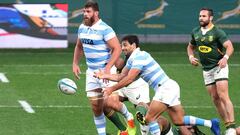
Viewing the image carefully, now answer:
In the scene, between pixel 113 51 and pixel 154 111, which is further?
pixel 113 51

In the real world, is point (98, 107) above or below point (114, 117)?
above

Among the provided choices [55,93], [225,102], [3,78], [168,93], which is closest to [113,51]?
[168,93]

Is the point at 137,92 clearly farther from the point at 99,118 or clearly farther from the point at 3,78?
the point at 3,78

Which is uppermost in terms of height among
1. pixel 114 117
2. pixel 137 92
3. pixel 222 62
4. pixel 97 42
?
pixel 97 42

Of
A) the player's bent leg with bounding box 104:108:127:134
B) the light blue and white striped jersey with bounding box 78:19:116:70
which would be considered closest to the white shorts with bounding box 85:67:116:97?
the light blue and white striped jersey with bounding box 78:19:116:70

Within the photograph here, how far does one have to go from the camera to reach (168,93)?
40.5 feet

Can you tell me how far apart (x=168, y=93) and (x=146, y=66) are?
563mm

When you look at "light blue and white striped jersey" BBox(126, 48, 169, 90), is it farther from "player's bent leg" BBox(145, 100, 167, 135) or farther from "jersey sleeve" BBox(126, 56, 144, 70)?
"player's bent leg" BBox(145, 100, 167, 135)

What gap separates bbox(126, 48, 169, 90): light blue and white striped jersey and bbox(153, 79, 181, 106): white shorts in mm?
85

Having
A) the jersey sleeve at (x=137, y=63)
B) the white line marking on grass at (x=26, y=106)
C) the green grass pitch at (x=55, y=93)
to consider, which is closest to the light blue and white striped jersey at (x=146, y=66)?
the jersey sleeve at (x=137, y=63)

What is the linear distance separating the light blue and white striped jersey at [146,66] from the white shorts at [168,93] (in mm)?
85

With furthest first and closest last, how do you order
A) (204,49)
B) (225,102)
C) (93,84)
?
(204,49) < (225,102) < (93,84)

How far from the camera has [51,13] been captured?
2806 centimetres

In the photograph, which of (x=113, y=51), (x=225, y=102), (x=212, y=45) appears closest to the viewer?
(x=113, y=51)
